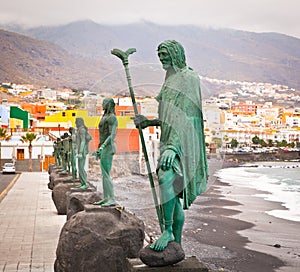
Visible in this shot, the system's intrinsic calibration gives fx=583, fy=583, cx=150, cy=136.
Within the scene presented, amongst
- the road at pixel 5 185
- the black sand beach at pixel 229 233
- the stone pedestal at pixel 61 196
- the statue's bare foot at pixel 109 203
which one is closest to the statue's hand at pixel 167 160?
the black sand beach at pixel 229 233

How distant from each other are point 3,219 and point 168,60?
9.06m

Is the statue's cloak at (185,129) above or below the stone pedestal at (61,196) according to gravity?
above

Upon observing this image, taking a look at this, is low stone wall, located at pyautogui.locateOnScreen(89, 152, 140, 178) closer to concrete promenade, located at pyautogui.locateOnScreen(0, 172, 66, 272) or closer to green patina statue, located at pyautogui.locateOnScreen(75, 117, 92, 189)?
concrete promenade, located at pyautogui.locateOnScreen(0, 172, 66, 272)

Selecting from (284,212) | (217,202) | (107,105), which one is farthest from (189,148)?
(217,202)

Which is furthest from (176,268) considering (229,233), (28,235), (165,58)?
(229,233)

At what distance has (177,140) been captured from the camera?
4770 millimetres

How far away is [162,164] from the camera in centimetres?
466

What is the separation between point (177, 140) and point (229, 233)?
12323mm

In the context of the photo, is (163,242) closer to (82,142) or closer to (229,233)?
(82,142)

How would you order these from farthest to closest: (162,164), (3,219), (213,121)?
(3,219), (213,121), (162,164)

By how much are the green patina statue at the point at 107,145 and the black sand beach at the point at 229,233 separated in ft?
0.56

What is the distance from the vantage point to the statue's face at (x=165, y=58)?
4891 millimetres

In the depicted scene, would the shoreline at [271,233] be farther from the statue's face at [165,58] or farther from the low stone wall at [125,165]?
the statue's face at [165,58]

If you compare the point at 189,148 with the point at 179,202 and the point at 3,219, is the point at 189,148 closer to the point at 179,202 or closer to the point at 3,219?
the point at 179,202
